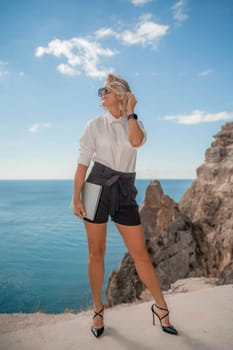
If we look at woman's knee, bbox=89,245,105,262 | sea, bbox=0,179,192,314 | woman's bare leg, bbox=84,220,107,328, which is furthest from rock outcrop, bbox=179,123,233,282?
woman's knee, bbox=89,245,105,262

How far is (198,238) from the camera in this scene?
54.4ft

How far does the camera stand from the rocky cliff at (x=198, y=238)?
14211 mm

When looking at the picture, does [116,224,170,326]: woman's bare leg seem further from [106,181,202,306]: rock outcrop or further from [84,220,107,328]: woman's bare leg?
[106,181,202,306]: rock outcrop

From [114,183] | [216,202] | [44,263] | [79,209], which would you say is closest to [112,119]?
[114,183]

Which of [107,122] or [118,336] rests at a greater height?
[107,122]

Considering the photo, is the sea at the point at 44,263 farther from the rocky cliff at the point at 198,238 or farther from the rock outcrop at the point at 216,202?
the rock outcrop at the point at 216,202

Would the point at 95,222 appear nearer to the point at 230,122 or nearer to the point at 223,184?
the point at 223,184

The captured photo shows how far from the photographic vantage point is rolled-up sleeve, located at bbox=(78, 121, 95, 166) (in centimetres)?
286

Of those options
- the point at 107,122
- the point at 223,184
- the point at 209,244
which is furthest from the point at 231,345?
the point at 223,184

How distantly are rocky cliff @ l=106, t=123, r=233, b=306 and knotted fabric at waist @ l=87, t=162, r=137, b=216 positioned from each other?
30.2ft

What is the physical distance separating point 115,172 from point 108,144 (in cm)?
26

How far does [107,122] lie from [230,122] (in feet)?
71.7

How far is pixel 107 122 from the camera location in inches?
114

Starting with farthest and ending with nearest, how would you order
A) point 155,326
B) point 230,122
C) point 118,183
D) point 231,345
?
point 230,122 < point 155,326 < point 118,183 < point 231,345
